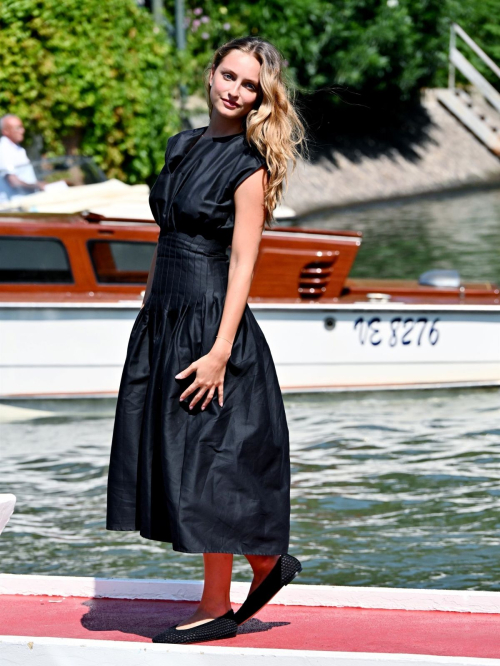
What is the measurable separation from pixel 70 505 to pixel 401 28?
2030 centimetres

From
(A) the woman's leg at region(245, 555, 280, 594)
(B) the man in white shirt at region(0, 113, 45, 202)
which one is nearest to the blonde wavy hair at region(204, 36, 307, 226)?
(A) the woman's leg at region(245, 555, 280, 594)

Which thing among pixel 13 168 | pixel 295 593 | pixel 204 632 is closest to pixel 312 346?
pixel 13 168

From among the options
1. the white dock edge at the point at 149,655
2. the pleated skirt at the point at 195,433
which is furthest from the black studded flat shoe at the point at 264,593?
the white dock edge at the point at 149,655

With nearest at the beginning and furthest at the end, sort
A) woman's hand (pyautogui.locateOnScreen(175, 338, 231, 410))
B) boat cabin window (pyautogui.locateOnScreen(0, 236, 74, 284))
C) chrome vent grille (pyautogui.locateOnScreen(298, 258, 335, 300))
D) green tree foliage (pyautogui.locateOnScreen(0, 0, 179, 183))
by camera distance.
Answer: woman's hand (pyautogui.locateOnScreen(175, 338, 231, 410))
boat cabin window (pyautogui.locateOnScreen(0, 236, 74, 284))
chrome vent grille (pyautogui.locateOnScreen(298, 258, 335, 300))
green tree foliage (pyautogui.locateOnScreen(0, 0, 179, 183))

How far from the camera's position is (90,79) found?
50.9 ft

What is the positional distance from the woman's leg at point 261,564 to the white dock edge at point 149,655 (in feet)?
1.54

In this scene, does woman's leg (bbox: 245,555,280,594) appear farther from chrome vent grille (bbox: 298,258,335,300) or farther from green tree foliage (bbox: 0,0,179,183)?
green tree foliage (bbox: 0,0,179,183)

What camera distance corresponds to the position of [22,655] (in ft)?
10.8

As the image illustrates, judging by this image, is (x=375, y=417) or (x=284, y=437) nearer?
→ (x=284, y=437)

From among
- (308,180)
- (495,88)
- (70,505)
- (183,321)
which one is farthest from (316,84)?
(183,321)

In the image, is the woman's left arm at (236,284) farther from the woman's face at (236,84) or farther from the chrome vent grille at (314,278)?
the chrome vent grille at (314,278)

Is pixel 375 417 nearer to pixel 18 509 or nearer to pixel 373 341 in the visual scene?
pixel 373 341

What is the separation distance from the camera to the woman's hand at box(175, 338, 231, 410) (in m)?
3.40

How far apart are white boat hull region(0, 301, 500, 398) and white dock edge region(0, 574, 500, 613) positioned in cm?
490
